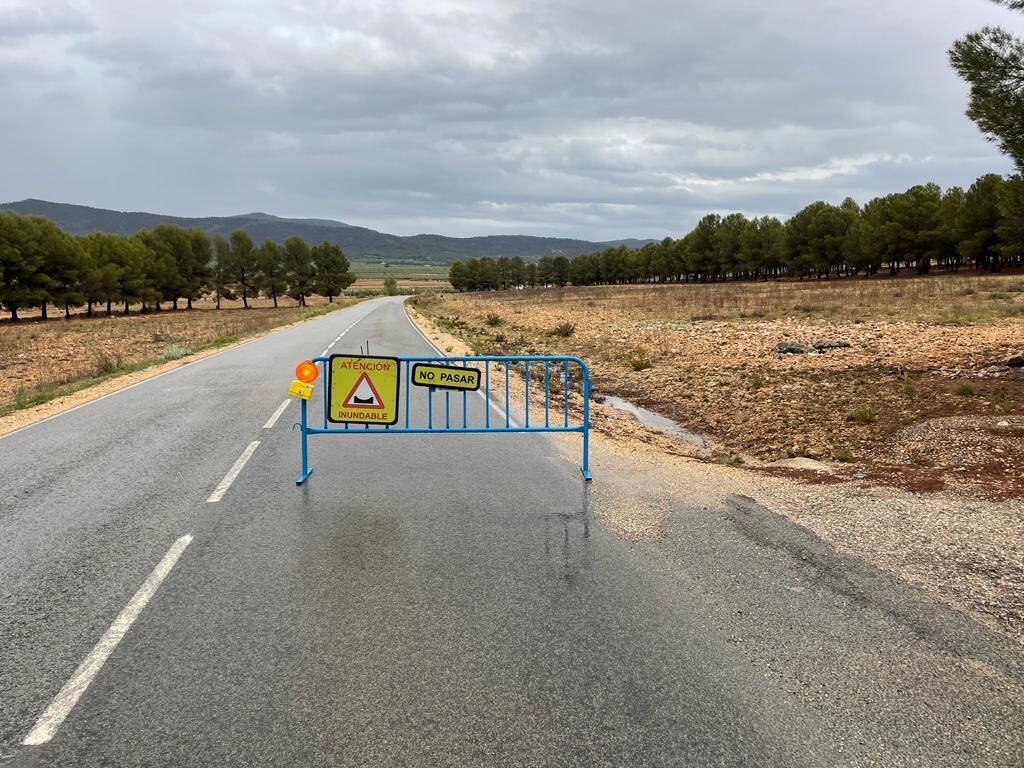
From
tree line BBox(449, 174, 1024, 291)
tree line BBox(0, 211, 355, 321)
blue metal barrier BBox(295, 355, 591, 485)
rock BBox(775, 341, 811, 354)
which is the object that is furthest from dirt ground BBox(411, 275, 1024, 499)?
tree line BBox(0, 211, 355, 321)

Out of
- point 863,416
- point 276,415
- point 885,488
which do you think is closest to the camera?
point 885,488

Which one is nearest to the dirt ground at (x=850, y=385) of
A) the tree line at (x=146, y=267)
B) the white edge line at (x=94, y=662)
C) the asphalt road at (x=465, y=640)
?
the asphalt road at (x=465, y=640)

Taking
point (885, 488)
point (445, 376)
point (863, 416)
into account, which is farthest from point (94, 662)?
point (863, 416)

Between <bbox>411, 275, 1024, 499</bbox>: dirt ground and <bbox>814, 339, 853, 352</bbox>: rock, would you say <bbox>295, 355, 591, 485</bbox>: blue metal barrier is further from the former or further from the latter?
<bbox>814, 339, 853, 352</bbox>: rock

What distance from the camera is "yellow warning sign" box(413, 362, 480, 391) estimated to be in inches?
303

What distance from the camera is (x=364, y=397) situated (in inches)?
301

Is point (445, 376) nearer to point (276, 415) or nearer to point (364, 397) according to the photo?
point (364, 397)

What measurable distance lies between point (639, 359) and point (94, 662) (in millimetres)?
17252

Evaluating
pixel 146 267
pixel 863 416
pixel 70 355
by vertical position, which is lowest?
pixel 70 355

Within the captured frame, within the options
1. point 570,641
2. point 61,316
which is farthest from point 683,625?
point 61,316

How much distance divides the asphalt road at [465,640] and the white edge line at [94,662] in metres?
0.03

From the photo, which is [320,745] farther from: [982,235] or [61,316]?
[61,316]

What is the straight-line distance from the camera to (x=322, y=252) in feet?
391

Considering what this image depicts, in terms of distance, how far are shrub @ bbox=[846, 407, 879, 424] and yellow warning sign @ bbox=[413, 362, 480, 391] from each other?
6480 millimetres
